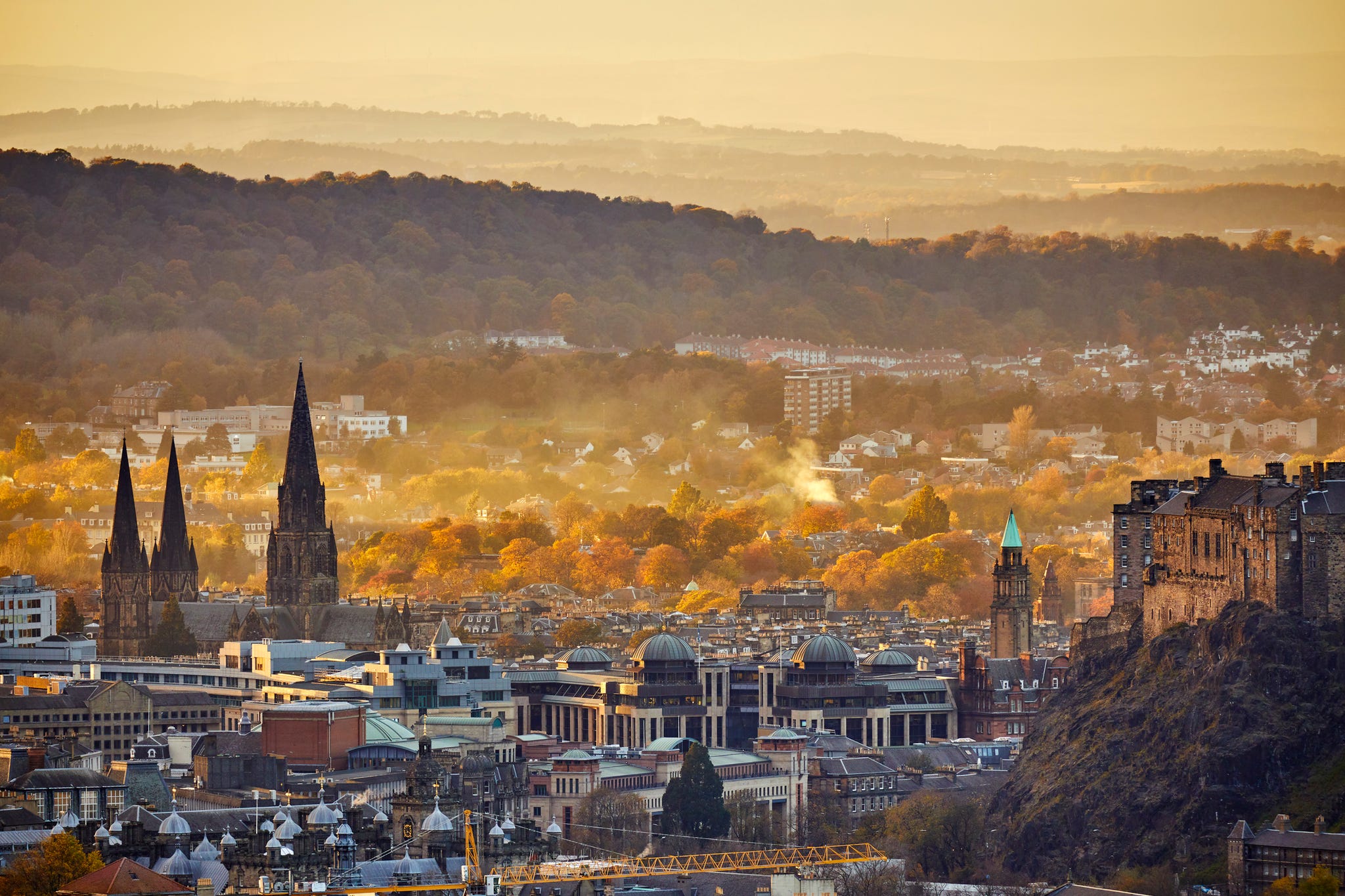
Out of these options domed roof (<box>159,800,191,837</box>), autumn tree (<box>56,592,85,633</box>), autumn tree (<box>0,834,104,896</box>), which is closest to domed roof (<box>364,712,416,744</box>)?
domed roof (<box>159,800,191,837</box>)

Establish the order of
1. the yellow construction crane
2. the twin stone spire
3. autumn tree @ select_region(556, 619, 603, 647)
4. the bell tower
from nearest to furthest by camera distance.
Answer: the yellow construction crane < the bell tower < autumn tree @ select_region(556, 619, 603, 647) < the twin stone spire

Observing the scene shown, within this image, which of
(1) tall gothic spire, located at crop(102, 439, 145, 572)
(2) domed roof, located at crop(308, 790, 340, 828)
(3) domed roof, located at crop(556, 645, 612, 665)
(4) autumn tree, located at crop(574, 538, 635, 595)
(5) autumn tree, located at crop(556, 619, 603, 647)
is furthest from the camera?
(4) autumn tree, located at crop(574, 538, 635, 595)

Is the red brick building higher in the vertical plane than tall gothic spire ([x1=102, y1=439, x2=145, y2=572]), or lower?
lower

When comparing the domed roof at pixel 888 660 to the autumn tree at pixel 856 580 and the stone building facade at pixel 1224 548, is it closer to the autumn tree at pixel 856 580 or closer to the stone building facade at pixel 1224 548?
the stone building facade at pixel 1224 548

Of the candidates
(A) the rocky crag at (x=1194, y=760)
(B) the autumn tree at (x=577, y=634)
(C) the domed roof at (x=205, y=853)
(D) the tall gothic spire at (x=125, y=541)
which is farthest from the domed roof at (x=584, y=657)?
(C) the domed roof at (x=205, y=853)

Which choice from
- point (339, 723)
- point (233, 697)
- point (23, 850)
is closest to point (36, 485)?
point (233, 697)

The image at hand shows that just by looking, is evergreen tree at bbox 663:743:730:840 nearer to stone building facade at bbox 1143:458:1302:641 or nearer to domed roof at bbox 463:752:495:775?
domed roof at bbox 463:752:495:775

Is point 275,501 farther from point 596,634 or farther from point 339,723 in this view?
point 339,723

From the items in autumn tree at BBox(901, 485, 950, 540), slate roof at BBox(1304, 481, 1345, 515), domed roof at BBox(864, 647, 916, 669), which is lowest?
domed roof at BBox(864, 647, 916, 669)
